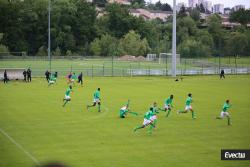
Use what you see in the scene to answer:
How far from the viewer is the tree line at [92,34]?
369 feet

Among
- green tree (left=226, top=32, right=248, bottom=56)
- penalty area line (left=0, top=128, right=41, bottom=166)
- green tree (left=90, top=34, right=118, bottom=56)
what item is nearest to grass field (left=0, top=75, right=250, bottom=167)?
penalty area line (left=0, top=128, right=41, bottom=166)

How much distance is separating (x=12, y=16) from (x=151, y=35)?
38.1m

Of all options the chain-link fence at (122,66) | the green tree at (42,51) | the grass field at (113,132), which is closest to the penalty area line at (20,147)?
the grass field at (113,132)

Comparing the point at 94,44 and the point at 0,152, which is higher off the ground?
the point at 94,44

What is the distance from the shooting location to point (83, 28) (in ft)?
406

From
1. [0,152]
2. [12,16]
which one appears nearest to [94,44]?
[12,16]

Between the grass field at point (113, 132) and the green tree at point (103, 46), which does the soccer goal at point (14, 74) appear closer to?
the grass field at point (113, 132)

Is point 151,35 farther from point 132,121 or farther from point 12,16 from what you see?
point 132,121

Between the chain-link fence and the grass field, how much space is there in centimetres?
2720

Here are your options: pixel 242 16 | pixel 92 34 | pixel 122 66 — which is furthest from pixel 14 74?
pixel 242 16

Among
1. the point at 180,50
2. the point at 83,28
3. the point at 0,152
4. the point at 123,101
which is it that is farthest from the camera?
the point at 83,28

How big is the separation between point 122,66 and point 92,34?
40780mm

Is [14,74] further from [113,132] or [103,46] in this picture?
[103,46]

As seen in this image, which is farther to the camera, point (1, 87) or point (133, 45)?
point (133, 45)
